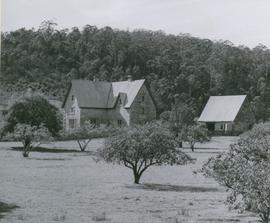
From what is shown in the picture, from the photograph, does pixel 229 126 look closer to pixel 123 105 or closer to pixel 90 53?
pixel 123 105

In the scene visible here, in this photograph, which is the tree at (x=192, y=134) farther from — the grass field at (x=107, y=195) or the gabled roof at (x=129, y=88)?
the gabled roof at (x=129, y=88)

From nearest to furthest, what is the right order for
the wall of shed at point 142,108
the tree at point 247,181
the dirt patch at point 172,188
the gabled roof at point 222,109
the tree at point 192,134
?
the tree at point 247,181
the dirt patch at point 172,188
the tree at point 192,134
the gabled roof at point 222,109
the wall of shed at point 142,108

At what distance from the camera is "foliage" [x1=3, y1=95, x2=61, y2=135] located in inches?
1560

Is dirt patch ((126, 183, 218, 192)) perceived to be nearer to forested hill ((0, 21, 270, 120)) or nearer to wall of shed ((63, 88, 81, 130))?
forested hill ((0, 21, 270, 120))

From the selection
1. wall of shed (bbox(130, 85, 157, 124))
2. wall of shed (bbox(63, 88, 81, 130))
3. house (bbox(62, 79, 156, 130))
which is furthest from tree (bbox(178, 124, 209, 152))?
wall of shed (bbox(63, 88, 81, 130))

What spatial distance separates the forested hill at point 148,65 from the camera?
170 ft

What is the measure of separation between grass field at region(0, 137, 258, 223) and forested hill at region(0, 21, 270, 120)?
990 inches

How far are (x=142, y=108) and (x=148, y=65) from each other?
9506 millimetres

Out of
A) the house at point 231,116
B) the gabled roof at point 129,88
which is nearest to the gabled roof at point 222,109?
the house at point 231,116

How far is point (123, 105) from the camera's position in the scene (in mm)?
59688

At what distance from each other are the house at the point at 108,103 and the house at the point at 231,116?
8.01m

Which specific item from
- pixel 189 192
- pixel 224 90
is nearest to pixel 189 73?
pixel 224 90

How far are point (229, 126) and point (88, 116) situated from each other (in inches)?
599

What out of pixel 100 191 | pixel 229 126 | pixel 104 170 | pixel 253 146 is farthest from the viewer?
pixel 229 126
